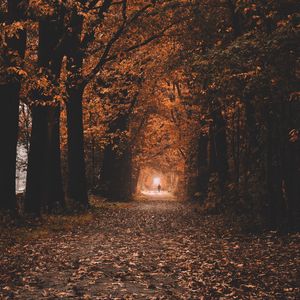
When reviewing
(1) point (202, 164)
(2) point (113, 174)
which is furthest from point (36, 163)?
(1) point (202, 164)

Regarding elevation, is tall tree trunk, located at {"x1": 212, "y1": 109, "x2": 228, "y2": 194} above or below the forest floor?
above

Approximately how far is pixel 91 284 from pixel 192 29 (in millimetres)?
14599

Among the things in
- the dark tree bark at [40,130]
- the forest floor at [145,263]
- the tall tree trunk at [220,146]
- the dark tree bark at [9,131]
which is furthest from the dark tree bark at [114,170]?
the dark tree bark at [9,131]

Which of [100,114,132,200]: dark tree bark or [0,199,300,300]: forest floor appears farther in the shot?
[100,114,132,200]: dark tree bark

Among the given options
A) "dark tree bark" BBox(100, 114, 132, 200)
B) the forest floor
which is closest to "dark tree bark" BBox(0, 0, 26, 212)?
the forest floor

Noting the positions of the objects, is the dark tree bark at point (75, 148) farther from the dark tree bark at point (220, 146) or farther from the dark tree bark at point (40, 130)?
the dark tree bark at point (220, 146)

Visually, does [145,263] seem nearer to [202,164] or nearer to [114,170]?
[202,164]

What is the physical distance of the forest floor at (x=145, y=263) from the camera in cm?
776

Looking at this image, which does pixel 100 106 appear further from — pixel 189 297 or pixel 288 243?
pixel 189 297

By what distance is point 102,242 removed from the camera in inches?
530

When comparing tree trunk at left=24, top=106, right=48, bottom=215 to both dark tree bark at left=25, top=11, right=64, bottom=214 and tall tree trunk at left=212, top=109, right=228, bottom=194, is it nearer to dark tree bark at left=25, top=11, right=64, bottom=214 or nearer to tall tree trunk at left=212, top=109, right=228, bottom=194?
dark tree bark at left=25, top=11, right=64, bottom=214

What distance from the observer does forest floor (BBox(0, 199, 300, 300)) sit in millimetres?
7762

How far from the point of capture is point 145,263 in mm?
10391

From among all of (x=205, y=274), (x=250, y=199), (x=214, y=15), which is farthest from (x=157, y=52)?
(x=205, y=274)
